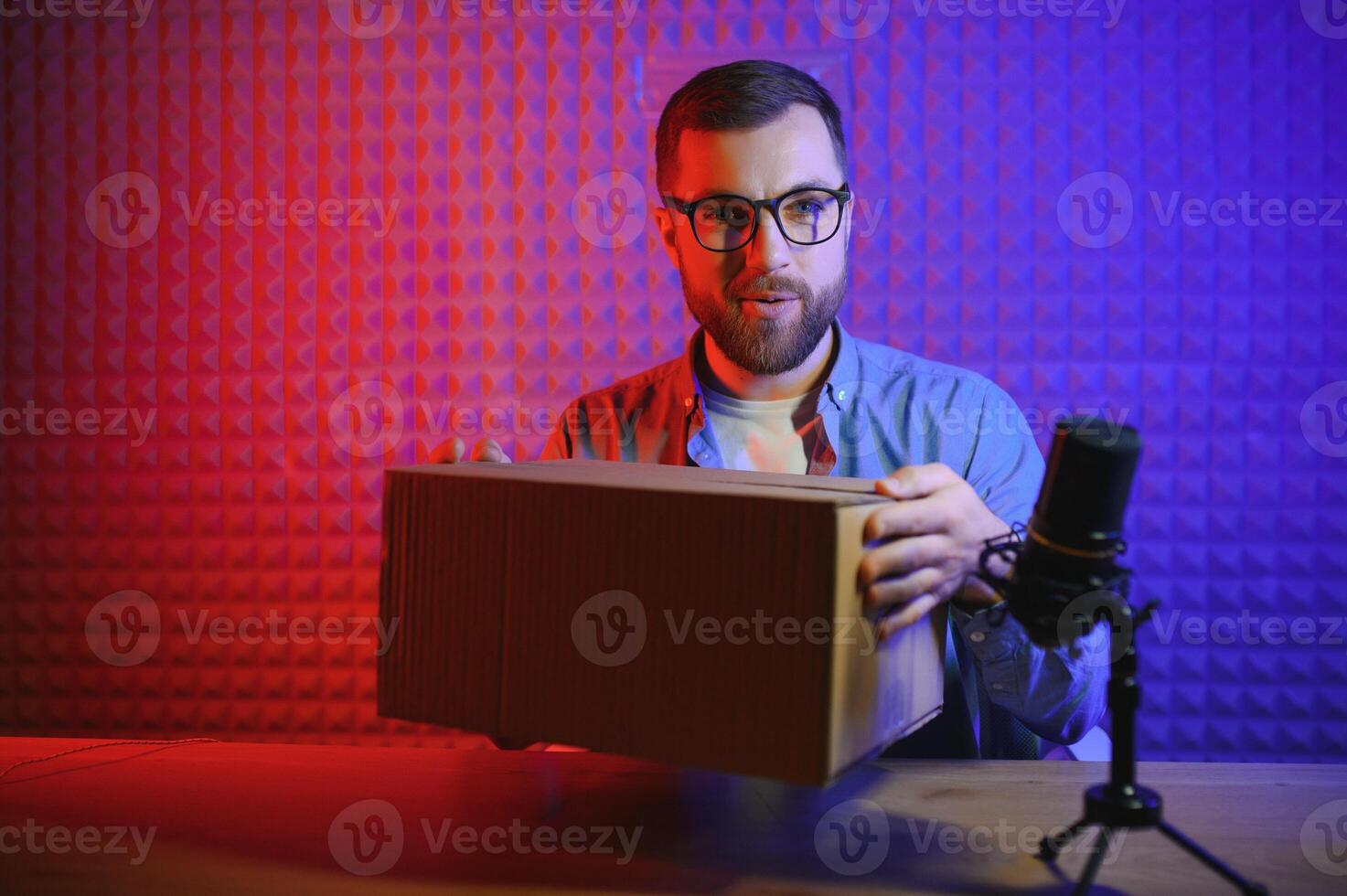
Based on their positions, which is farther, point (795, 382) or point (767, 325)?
point (795, 382)

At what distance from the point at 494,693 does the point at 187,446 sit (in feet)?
7.03

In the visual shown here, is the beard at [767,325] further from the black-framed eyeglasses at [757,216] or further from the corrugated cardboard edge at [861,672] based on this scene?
the corrugated cardboard edge at [861,672]

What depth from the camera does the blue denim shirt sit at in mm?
1437

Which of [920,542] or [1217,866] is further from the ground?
[920,542]

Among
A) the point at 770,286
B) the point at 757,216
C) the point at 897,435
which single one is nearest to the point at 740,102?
the point at 757,216

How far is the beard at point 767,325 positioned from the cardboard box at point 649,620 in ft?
2.62

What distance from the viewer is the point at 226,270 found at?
98.1 inches

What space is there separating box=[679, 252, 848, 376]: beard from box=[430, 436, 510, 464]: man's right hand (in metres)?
0.72

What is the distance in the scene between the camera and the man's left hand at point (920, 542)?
73cm

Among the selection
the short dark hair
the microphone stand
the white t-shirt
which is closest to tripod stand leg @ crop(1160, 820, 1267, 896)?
the microphone stand

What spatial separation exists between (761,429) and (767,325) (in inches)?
9.2

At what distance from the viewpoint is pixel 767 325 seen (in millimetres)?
1645

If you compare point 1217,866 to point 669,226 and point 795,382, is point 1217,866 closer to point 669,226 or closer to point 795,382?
point 795,382

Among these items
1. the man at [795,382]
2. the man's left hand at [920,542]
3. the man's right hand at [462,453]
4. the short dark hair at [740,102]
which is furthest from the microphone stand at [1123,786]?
the short dark hair at [740,102]
